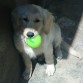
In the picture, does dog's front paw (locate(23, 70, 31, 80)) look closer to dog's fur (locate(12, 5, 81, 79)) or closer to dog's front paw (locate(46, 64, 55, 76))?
dog's fur (locate(12, 5, 81, 79))

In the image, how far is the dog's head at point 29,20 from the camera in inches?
101

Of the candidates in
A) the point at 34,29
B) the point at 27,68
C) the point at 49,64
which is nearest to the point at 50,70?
the point at 49,64

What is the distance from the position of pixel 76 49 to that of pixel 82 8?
1.00m

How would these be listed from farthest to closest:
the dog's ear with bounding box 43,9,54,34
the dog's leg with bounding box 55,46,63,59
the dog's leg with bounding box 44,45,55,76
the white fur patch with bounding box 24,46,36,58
→ the dog's leg with bounding box 55,46,63,59 < the dog's leg with bounding box 44,45,55,76 < the white fur patch with bounding box 24,46,36,58 < the dog's ear with bounding box 43,9,54,34

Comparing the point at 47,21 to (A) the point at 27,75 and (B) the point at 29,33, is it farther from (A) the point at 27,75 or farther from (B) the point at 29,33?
(A) the point at 27,75

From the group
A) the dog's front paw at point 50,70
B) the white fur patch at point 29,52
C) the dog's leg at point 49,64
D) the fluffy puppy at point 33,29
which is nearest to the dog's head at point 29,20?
the fluffy puppy at point 33,29

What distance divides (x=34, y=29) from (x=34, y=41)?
123 mm

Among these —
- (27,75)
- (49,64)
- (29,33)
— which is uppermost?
(29,33)

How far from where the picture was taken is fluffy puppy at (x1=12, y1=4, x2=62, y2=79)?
258cm

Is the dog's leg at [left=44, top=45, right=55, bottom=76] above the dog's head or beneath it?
beneath

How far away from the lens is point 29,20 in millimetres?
2578

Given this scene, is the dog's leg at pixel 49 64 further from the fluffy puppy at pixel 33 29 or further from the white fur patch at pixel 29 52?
the white fur patch at pixel 29 52

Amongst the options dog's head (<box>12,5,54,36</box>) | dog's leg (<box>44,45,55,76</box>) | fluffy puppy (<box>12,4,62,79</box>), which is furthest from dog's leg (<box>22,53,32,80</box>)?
dog's head (<box>12,5,54,36</box>)

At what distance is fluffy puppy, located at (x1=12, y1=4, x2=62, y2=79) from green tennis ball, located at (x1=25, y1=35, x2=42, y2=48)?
0.05 meters
